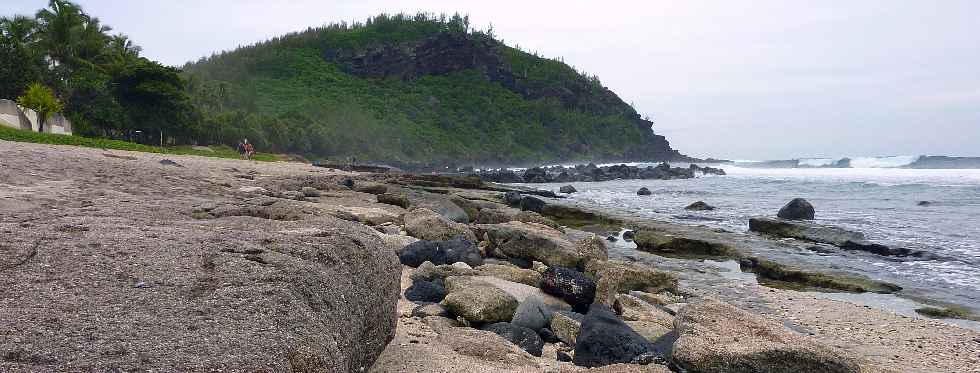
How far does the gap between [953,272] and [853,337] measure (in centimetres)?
530

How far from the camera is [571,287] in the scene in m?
5.55

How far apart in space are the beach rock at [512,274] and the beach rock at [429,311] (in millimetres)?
1355

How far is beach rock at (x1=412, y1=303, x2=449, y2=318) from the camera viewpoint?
451cm

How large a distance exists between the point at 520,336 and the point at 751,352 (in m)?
1.59

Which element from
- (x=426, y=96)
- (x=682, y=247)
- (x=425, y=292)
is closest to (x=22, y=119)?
(x=682, y=247)

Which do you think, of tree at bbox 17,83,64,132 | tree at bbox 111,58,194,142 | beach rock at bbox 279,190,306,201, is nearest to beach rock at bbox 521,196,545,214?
beach rock at bbox 279,190,306,201

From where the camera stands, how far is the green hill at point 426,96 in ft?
298

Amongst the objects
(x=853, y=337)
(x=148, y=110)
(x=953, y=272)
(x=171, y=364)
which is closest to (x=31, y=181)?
(x=171, y=364)

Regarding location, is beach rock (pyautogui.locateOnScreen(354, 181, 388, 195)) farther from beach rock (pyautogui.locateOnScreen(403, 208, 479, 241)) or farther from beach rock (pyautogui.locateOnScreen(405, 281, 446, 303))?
beach rock (pyautogui.locateOnScreen(405, 281, 446, 303))

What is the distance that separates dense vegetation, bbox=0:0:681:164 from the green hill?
324 mm

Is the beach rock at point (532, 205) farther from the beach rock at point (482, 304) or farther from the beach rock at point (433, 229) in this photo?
the beach rock at point (482, 304)

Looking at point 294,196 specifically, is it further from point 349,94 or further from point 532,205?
point 349,94

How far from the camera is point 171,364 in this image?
6.17ft

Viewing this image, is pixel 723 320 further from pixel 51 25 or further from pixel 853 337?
pixel 51 25
